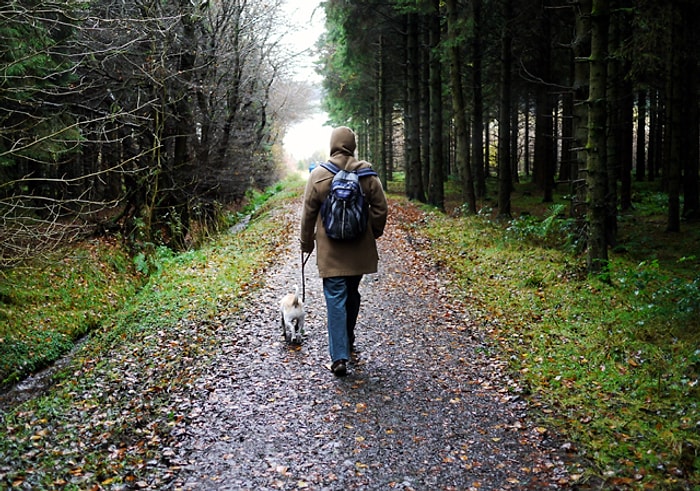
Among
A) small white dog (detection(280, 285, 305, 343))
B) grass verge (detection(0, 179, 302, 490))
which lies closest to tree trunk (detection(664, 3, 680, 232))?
grass verge (detection(0, 179, 302, 490))

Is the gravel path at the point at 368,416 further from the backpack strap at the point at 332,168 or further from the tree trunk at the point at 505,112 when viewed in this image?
the tree trunk at the point at 505,112

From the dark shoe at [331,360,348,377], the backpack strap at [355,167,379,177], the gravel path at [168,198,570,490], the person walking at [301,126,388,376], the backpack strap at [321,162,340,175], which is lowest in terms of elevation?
the gravel path at [168,198,570,490]

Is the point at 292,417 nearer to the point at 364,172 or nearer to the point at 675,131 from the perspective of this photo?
the point at 364,172

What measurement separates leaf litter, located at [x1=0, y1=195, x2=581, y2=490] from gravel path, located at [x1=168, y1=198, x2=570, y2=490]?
16 millimetres

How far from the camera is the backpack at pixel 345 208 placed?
5.62 m

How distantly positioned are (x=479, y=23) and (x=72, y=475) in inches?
601

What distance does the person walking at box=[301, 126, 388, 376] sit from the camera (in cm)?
575

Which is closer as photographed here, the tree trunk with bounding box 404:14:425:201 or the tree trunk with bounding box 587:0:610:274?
the tree trunk with bounding box 587:0:610:274

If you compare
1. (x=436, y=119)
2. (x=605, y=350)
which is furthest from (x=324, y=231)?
(x=436, y=119)

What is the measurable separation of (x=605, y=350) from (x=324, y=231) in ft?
10.5

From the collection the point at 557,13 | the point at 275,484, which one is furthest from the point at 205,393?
the point at 557,13

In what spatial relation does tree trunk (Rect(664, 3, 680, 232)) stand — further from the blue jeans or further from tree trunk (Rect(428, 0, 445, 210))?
the blue jeans

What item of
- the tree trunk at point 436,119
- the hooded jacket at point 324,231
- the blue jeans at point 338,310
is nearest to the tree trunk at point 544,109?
the tree trunk at point 436,119

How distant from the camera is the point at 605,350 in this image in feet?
19.2
